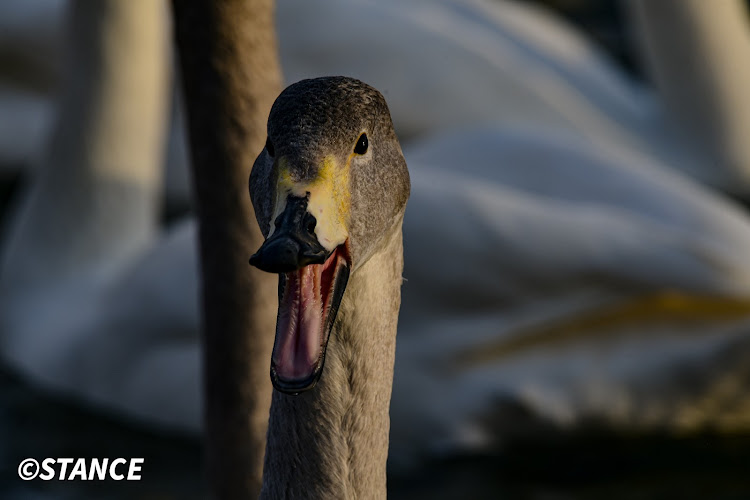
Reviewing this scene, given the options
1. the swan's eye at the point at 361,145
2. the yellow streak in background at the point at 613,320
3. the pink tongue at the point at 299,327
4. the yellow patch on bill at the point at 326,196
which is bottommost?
the pink tongue at the point at 299,327

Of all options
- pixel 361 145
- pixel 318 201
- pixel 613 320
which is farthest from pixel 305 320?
pixel 613 320

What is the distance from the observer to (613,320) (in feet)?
12.5

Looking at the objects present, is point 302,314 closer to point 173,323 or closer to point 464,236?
point 464,236

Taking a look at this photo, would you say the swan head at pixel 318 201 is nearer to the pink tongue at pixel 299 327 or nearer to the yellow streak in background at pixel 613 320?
the pink tongue at pixel 299 327

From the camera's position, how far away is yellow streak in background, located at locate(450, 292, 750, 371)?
375cm

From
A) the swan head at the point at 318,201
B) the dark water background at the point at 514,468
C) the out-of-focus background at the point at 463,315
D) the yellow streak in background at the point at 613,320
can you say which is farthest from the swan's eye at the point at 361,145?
the dark water background at the point at 514,468

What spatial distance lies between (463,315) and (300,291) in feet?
7.48

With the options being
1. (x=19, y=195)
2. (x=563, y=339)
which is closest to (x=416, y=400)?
(x=563, y=339)

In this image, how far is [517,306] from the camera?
3742 millimetres

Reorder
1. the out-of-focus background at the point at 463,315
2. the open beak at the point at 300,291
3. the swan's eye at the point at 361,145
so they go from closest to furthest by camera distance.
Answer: the open beak at the point at 300,291
the swan's eye at the point at 361,145
the out-of-focus background at the point at 463,315

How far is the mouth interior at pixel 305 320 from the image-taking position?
1463 millimetres

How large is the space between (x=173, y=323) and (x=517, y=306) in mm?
935

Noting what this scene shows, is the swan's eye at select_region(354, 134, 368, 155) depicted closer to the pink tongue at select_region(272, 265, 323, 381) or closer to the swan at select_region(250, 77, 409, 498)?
the swan at select_region(250, 77, 409, 498)

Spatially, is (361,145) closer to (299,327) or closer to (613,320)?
(299,327)
